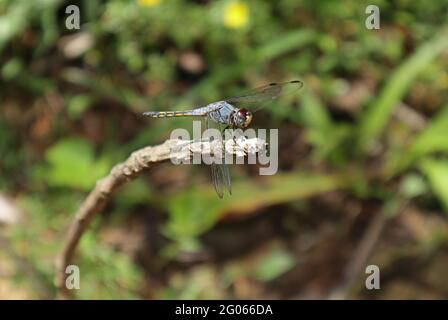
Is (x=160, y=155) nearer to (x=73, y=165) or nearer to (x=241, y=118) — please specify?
(x=241, y=118)

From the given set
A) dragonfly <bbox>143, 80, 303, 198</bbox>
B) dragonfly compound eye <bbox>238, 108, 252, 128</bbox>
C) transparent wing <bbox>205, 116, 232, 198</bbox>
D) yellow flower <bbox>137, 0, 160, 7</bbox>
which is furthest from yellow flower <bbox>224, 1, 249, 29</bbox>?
dragonfly compound eye <bbox>238, 108, 252, 128</bbox>

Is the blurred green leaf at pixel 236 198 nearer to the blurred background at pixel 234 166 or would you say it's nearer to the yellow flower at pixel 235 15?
the blurred background at pixel 234 166

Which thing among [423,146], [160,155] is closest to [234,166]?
[423,146]

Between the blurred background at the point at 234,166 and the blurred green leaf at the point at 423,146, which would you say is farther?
the blurred green leaf at the point at 423,146

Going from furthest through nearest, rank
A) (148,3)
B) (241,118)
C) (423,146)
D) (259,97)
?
(148,3)
(423,146)
(259,97)
(241,118)

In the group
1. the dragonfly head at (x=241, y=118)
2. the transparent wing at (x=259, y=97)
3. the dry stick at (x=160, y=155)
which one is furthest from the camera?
the transparent wing at (x=259, y=97)

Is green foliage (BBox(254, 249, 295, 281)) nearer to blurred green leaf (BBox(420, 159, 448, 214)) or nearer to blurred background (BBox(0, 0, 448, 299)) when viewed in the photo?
blurred background (BBox(0, 0, 448, 299))

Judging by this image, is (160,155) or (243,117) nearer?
(160,155)

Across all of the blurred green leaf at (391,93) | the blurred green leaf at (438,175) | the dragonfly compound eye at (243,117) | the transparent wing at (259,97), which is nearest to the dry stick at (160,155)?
the dragonfly compound eye at (243,117)
